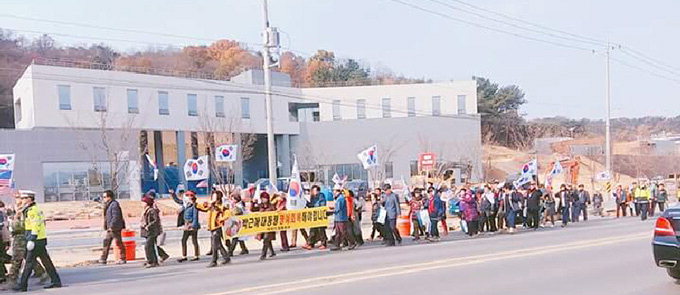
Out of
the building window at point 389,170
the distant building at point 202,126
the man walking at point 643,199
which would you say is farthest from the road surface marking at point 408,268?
the building window at point 389,170

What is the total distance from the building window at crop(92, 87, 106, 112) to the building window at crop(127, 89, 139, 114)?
2.26 m

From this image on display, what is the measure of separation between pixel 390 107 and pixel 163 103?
2498cm

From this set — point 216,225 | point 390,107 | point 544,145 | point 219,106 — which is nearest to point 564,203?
point 216,225

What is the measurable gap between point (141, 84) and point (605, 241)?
47.7 m

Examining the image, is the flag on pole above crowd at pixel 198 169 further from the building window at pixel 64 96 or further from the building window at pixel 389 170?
the building window at pixel 389 170

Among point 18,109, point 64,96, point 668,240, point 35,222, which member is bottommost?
point 668,240

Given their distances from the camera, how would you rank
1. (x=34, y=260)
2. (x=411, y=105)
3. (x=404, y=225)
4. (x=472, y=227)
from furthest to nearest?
(x=411, y=105), (x=404, y=225), (x=472, y=227), (x=34, y=260)

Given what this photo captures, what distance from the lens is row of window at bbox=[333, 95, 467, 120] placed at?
7488cm

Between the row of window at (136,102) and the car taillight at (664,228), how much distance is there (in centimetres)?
4871

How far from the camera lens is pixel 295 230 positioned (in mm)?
19688

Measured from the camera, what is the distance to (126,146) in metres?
52.8

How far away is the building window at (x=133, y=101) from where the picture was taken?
191 ft

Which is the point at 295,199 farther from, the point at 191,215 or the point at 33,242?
the point at 33,242

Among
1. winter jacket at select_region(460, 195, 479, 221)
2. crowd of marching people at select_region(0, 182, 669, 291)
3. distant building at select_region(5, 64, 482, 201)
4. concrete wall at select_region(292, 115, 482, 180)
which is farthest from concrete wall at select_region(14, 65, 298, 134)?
winter jacket at select_region(460, 195, 479, 221)
